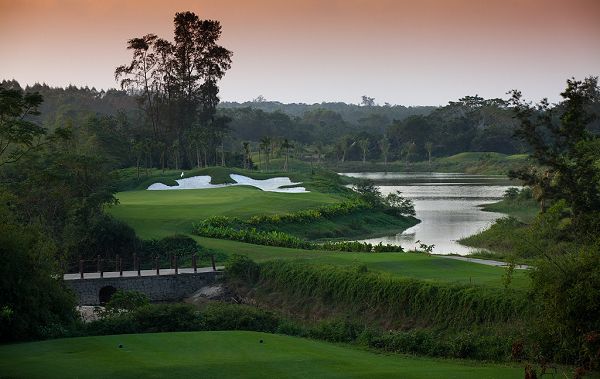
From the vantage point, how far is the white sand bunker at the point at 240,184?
2899 inches

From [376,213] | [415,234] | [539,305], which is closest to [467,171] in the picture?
[376,213]

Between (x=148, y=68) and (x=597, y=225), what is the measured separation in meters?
72.3

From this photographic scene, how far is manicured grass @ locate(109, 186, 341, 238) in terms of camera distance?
162 feet

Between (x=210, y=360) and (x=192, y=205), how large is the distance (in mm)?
39752

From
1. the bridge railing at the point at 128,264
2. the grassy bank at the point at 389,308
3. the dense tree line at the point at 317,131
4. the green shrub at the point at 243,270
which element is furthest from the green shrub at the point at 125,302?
the dense tree line at the point at 317,131

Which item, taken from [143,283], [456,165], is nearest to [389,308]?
[143,283]

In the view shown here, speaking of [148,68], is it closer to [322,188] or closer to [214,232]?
[322,188]

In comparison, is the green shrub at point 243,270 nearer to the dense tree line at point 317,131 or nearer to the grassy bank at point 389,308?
the grassy bank at point 389,308

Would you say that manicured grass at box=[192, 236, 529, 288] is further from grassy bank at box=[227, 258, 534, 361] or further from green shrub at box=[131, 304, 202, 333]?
green shrub at box=[131, 304, 202, 333]

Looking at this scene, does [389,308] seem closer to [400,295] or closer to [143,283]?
[400,295]

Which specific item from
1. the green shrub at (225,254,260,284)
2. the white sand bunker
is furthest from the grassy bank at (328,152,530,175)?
the green shrub at (225,254,260,284)

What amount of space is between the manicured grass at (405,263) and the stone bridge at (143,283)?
3206 mm

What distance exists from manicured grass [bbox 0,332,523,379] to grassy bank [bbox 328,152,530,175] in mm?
107475

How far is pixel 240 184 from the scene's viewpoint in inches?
2995
